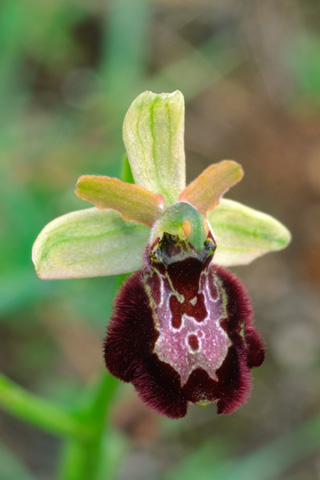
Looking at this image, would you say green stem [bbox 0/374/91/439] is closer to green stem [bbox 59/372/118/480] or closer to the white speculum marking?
green stem [bbox 59/372/118/480]

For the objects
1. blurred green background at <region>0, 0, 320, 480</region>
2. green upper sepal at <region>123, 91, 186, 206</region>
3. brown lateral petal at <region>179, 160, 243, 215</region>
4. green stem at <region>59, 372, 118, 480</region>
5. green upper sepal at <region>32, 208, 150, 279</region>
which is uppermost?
blurred green background at <region>0, 0, 320, 480</region>

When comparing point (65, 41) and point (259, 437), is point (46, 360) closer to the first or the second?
point (259, 437)

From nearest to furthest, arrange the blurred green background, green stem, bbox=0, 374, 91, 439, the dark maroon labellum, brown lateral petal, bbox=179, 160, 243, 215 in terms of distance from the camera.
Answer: the dark maroon labellum
brown lateral petal, bbox=179, 160, 243, 215
green stem, bbox=0, 374, 91, 439
the blurred green background

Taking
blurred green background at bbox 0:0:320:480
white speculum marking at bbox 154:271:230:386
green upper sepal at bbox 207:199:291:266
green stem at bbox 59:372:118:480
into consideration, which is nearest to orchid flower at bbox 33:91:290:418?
white speculum marking at bbox 154:271:230:386

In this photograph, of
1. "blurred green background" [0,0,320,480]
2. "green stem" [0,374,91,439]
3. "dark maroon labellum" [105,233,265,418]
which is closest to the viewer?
"dark maroon labellum" [105,233,265,418]

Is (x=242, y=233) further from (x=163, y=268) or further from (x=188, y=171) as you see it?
(x=188, y=171)

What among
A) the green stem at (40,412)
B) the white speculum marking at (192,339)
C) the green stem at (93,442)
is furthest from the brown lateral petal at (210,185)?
the green stem at (40,412)
